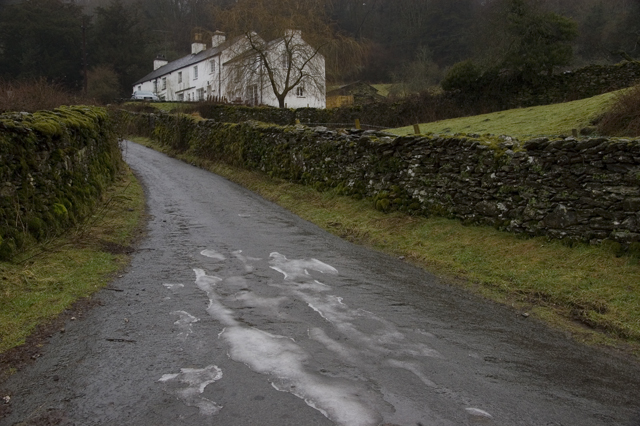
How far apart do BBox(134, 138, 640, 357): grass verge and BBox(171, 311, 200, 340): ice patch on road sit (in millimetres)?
4343

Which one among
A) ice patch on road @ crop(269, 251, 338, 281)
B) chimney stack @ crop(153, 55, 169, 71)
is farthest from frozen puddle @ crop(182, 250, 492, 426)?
chimney stack @ crop(153, 55, 169, 71)

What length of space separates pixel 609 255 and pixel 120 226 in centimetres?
983

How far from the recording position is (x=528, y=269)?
8633 millimetres

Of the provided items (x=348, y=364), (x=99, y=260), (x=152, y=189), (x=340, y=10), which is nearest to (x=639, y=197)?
(x=348, y=364)

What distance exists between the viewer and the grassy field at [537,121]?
16.0 metres

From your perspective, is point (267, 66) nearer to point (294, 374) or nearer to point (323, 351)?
point (323, 351)

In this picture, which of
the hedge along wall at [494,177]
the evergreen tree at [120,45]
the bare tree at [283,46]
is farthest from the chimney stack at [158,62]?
the hedge along wall at [494,177]

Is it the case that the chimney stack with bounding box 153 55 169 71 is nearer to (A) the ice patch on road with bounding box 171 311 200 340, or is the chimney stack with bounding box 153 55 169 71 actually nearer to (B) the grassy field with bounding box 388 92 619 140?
(B) the grassy field with bounding box 388 92 619 140

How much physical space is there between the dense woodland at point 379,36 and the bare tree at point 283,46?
39cm

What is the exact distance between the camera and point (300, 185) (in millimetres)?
17984

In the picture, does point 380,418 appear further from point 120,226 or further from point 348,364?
point 120,226

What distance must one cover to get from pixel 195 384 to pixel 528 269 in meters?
5.92

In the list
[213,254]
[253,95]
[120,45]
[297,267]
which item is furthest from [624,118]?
[120,45]

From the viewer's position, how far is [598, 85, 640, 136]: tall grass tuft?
1291cm
